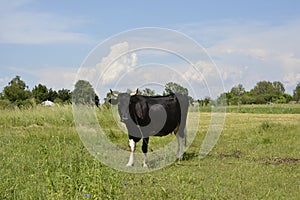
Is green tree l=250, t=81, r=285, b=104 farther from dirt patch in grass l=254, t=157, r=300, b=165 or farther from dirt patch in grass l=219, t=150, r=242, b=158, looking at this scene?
dirt patch in grass l=254, t=157, r=300, b=165

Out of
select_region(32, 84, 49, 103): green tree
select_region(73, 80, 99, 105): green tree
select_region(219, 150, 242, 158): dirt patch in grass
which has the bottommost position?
select_region(219, 150, 242, 158): dirt patch in grass

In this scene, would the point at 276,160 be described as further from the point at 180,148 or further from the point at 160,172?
the point at 160,172

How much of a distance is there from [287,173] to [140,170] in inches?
137

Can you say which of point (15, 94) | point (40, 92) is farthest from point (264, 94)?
point (15, 94)

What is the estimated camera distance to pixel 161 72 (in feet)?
35.6

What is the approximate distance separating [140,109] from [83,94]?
101 inches

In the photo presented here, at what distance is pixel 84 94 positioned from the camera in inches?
516

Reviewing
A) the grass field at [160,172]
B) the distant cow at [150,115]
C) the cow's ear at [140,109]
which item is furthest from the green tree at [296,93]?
the cow's ear at [140,109]

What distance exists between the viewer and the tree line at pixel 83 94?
12.2 metres

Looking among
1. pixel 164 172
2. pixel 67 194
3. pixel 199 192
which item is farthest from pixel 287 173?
pixel 67 194

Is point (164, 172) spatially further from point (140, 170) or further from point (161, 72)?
point (161, 72)

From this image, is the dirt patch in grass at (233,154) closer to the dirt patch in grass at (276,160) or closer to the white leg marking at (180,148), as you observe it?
the dirt patch in grass at (276,160)

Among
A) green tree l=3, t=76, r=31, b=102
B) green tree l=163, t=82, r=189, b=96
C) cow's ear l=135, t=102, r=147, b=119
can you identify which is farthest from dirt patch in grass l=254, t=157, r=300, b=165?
green tree l=3, t=76, r=31, b=102

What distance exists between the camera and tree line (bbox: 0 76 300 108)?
12237 millimetres
